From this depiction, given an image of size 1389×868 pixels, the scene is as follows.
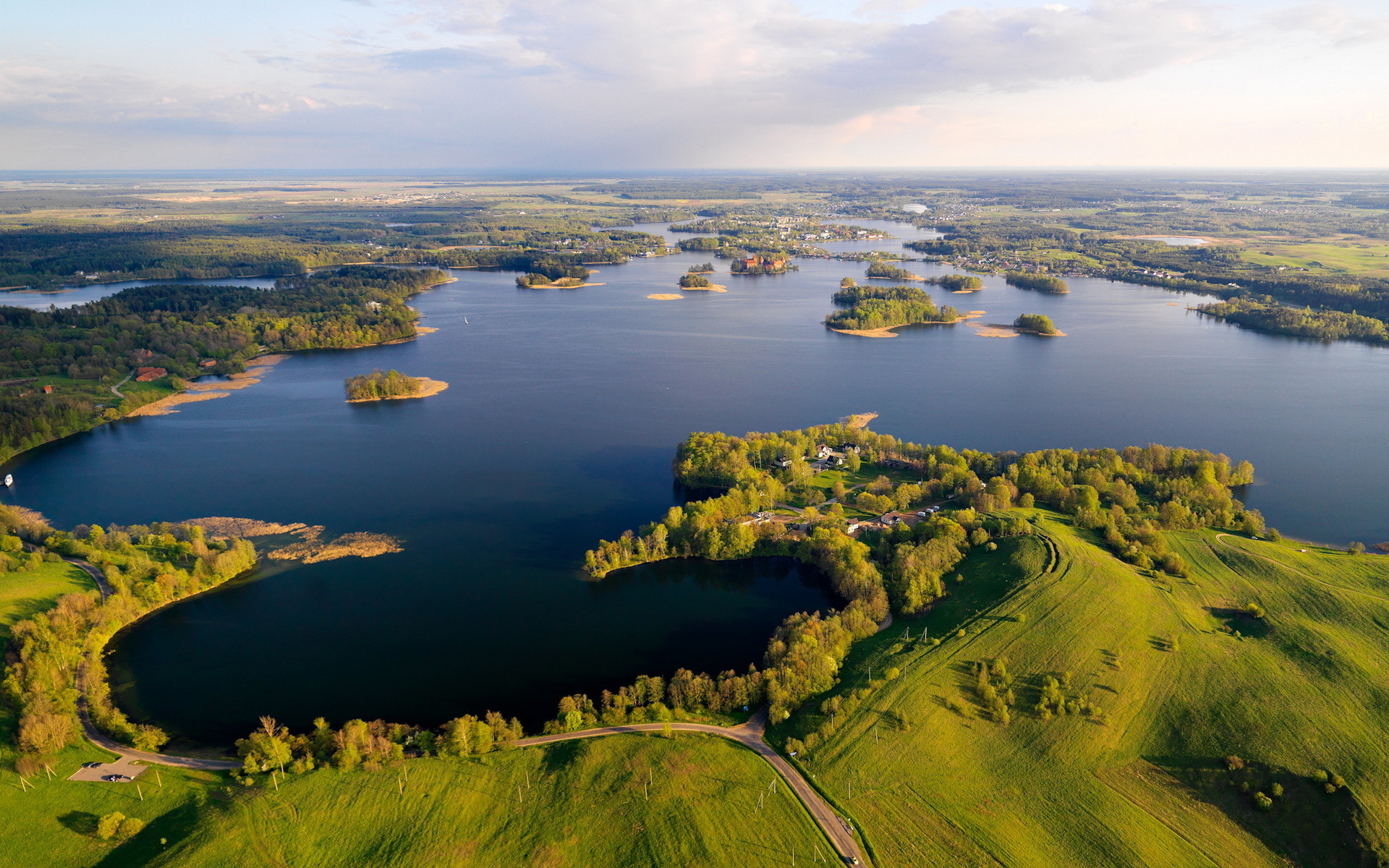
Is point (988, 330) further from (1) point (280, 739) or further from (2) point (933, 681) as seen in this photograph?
(1) point (280, 739)

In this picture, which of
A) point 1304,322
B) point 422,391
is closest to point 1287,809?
point 422,391

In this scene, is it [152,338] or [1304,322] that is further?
[1304,322]

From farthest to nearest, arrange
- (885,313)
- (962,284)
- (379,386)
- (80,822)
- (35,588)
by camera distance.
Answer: (962,284) → (885,313) → (379,386) → (35,588) → (80,822)

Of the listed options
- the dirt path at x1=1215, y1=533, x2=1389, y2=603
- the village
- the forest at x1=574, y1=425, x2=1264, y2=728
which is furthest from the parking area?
the dirt path at x1=1215, y1=533, x2=1389, y2=603

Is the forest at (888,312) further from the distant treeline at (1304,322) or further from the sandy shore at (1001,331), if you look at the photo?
the distant treeline at (1304,322)

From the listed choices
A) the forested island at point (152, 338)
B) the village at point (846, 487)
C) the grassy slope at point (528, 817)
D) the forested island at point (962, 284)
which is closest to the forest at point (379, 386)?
the forested island at point (152, 338)

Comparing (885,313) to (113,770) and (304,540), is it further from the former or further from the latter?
(113,770)

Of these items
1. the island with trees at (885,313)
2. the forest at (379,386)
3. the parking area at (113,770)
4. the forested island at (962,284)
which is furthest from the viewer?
the forested island at (962,284)
